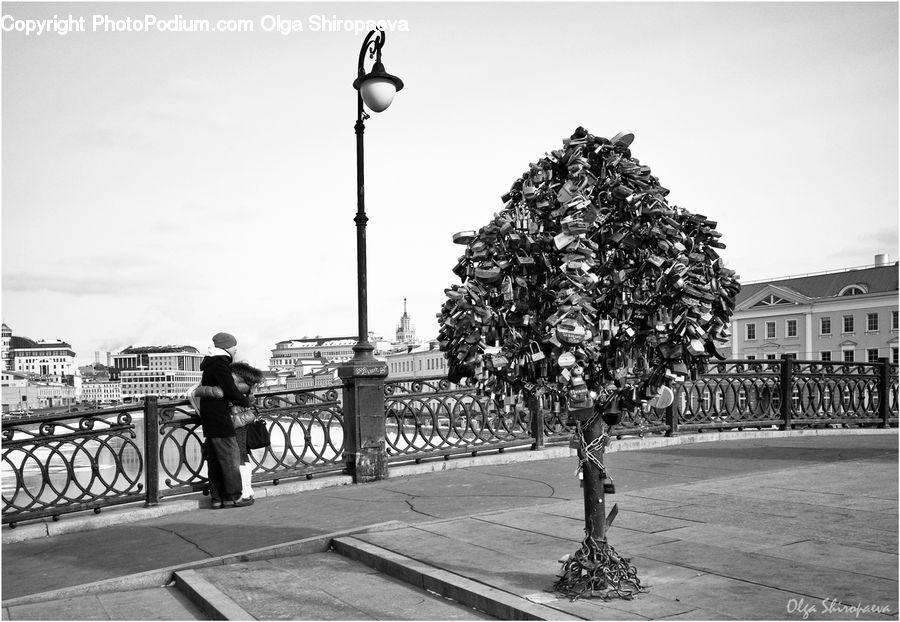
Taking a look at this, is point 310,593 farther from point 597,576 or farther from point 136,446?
point 136,446

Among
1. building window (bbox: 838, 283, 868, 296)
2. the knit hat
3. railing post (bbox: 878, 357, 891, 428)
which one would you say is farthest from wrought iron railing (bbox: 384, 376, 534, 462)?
building window (bbox: 838, 283, 868, 296)

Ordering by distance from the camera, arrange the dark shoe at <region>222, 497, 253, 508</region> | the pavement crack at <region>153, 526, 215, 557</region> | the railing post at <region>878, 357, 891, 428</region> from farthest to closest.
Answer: the railing post at <region>878, 357, 891, 428</region> < the dark shoe at <region>222, 497, 253, 508</region> < the pavement crack at <region>153, 526, 215, 557</region>

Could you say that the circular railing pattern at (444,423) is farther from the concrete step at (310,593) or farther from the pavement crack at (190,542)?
the concrete step at (310,593)

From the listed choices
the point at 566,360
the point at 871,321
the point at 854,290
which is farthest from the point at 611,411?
the point at 854,290

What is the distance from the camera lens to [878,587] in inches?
178

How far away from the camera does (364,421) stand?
1009 cm

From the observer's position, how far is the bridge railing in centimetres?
824

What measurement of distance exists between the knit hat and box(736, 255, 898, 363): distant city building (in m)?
78.2

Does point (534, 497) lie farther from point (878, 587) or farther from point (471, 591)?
point (878, 587)

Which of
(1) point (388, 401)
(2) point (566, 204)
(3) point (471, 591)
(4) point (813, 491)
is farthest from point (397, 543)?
(1) point (388, 401)

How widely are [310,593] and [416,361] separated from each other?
519ft

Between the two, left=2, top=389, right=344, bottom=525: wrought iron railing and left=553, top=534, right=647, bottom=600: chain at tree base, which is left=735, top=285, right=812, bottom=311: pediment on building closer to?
left=2, top=389, right=344, bottom=525: wrought iron railing

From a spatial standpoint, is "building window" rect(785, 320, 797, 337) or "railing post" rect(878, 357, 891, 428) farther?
"building window" rect(785, 320, 797, 337)

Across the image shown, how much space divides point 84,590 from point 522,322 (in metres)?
3.74
